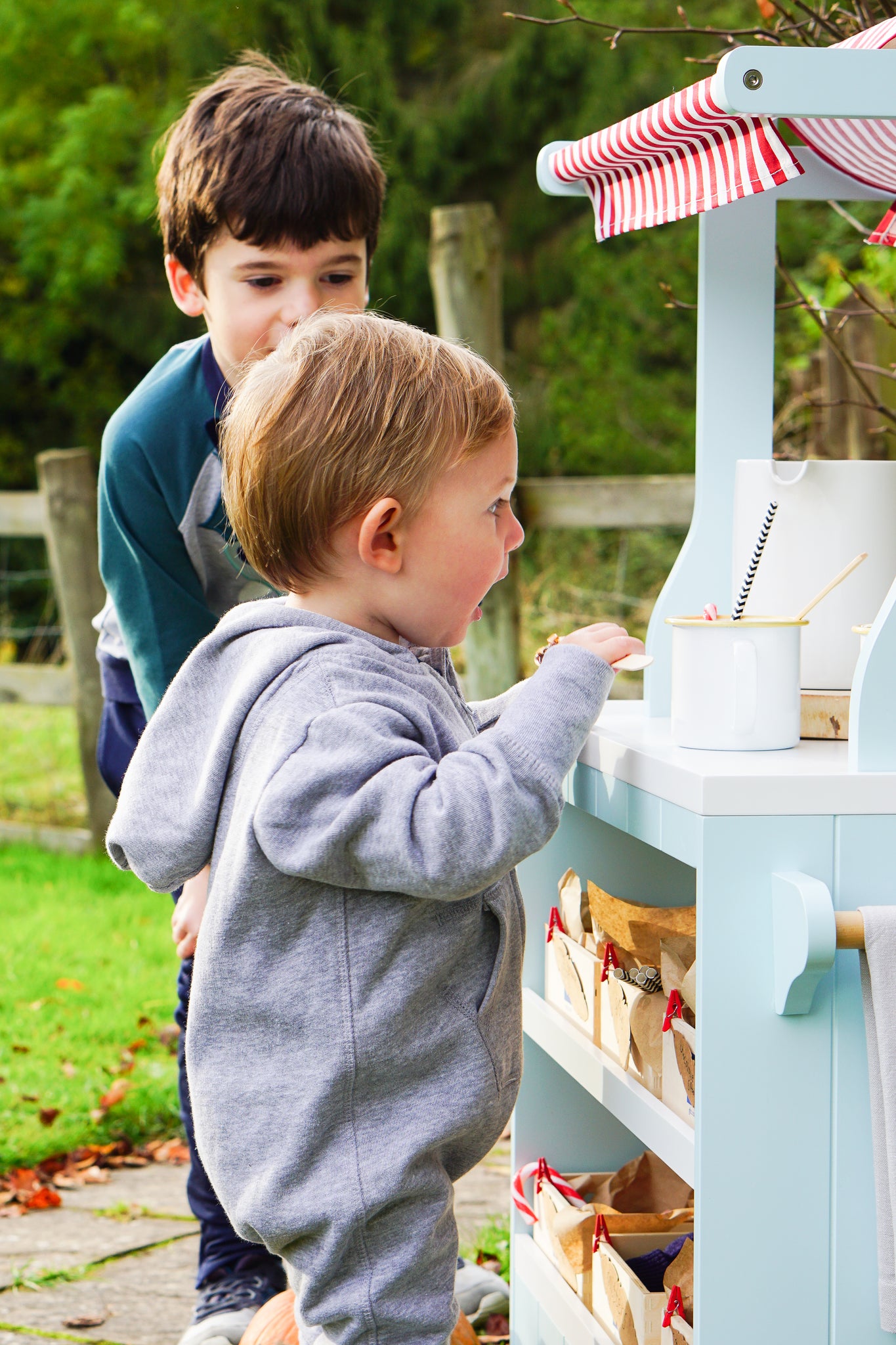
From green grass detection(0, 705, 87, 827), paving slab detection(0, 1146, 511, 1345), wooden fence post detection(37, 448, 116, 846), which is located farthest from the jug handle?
green grass detection(0, 705, 87, 827)

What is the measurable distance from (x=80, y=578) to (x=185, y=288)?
3.00m

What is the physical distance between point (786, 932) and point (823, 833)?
0.29 feet

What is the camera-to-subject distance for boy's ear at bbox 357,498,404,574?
1.27 meters

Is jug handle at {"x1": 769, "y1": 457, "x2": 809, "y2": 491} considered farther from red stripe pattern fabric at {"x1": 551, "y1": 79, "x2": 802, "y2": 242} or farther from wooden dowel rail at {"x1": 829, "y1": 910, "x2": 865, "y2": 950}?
wooden dowel rail at {"x1": 829, "y1": 910, "x2": 865, "y2": 950}

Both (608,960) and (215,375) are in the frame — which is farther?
(215,375)

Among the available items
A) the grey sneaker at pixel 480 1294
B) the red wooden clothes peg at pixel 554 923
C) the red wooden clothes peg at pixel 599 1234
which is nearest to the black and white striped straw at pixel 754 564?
the red wooden clothes peg at pixel 554 923

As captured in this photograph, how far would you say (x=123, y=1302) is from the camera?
2.23m

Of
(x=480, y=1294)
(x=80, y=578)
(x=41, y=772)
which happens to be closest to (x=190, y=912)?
(x=480, y=1294)

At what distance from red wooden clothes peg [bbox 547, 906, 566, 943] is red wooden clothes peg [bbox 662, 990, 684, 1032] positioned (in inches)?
14.3

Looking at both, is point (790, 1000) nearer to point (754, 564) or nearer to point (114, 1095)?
point (754, 564)

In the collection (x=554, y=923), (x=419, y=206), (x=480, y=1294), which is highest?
(x=419, y=206)

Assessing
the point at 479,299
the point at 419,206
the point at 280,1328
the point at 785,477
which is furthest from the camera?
the point at 419,206

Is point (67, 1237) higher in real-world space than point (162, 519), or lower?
lower

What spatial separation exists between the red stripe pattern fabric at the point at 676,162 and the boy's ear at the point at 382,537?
41cm
